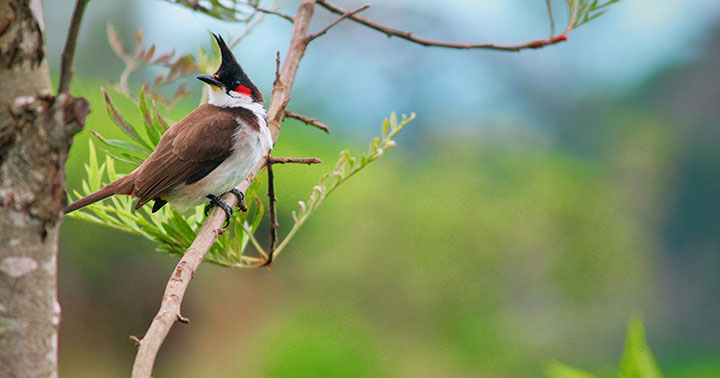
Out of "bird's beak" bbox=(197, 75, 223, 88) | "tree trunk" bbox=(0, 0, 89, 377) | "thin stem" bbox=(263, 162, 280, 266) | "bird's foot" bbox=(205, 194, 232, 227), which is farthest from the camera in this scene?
"bird's beak" bbox=(197, 75, 223, 88)

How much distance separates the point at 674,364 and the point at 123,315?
20.1 feet

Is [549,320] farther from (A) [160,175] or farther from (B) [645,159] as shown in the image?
(A) [160,175]

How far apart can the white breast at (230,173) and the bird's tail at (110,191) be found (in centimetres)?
8

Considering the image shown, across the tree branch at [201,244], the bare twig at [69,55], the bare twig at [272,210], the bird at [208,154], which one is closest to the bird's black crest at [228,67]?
the bird at [208,154]

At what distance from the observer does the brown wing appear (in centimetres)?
77

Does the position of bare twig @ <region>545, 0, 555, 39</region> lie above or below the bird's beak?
above

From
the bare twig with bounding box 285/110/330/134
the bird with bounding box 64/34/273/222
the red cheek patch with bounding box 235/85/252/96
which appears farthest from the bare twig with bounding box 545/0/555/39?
the red cheek patch with bounding box 235/85/252/96

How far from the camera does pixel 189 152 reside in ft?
2.80

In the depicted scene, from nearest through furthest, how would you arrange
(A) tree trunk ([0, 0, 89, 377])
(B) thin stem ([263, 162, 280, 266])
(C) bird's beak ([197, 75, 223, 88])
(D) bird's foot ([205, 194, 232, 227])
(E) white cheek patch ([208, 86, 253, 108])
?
(A) tree trunk ([0, 0, 89, 377]) < (B) thin stem ([263, 162, 280, 266]) < (D) bird's foot ([205, 194, 232, 227]) < (C) bird's beak ([197, 75, 223, 88]) < (E) white cheek patch ([208, 86, 253, 108])

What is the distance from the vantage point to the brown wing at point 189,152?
0.77 meters

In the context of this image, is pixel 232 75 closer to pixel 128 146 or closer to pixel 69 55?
pixel 128 146

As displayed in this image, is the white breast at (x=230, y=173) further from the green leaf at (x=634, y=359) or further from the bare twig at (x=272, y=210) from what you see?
the green leaf at (x=634, y=359)

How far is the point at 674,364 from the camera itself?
7.54 metres

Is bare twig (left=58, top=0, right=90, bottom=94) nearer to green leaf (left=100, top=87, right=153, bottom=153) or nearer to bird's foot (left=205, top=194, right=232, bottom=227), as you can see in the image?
green leaf (left=100, top=87, right=153, bottom=153)
